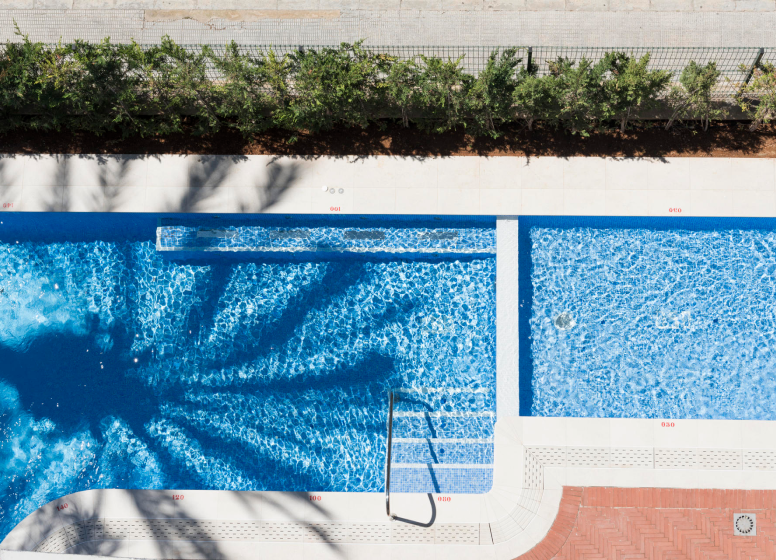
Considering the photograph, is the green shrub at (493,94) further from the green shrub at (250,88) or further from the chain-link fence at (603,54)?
the green shrub at (250,88)

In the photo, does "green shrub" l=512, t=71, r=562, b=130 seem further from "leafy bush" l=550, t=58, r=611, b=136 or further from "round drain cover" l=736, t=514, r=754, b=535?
"round drain cover" l=736, t=514, r=754, b=535

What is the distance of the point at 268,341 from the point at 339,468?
2.91 metres

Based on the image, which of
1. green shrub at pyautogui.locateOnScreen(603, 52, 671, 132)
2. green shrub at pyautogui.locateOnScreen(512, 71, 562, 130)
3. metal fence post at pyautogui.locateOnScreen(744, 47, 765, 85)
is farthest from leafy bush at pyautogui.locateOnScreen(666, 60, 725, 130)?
green shrub at pyautogui.locateOnScreen(512, 71, 562, 130)

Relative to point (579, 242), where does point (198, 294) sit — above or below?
below

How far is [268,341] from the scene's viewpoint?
13.1m

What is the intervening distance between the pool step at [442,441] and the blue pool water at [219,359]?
4 cm

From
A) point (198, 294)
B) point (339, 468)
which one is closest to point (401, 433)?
point (339, 468)

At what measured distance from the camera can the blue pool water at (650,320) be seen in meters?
12.5

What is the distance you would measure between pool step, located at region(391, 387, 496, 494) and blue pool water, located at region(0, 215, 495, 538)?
40 mm

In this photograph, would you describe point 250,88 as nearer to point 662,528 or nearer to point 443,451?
point 443,451

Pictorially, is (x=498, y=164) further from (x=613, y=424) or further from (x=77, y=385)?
(x=77, y=385)

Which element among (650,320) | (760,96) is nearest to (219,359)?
(650,320)

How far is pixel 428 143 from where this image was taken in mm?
13148

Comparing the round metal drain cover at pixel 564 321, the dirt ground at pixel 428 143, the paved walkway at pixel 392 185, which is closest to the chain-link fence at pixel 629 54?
the dirt ground at pixel 428 143
